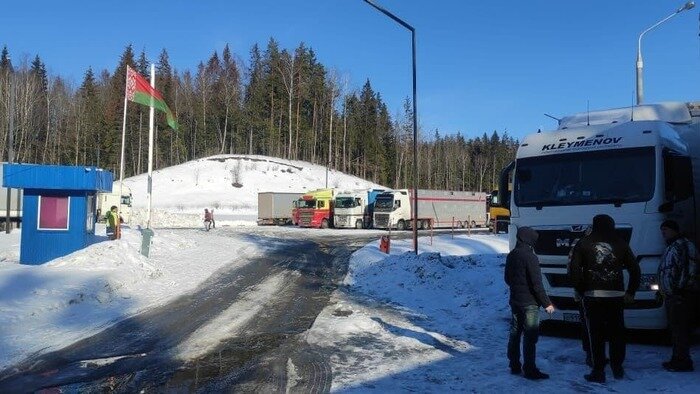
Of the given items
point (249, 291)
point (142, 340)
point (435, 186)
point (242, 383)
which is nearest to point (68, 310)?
point (142, 340)

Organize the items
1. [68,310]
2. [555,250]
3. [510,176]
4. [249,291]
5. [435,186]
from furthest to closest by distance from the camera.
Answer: [435,186] → [249,291] → [68,310] → [510,176] → [555,250]

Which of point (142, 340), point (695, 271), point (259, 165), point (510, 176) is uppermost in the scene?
point (259, 165)

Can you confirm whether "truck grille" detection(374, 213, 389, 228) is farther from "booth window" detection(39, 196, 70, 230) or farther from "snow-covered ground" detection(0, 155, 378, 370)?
"booth window" detection(39, 196, 70, 230)

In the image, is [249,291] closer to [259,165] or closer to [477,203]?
[477,203]

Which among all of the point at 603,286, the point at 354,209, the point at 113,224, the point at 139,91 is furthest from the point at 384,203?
the point at 603,286

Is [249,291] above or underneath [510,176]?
underneath

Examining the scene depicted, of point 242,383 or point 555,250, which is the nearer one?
point 242,383

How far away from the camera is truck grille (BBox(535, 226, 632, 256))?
28.3 ft

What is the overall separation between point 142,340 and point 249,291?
5.40 meters

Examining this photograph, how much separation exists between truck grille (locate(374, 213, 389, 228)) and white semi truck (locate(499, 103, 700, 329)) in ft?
106

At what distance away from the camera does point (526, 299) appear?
6.78m

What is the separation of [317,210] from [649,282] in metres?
38.8

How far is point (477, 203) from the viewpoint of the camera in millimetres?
52375

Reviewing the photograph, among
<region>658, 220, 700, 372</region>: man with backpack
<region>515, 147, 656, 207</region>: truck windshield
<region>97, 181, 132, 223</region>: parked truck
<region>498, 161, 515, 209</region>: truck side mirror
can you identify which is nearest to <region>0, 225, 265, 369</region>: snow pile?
<region>498, 161, 515, 209</region>: truck side mirror
